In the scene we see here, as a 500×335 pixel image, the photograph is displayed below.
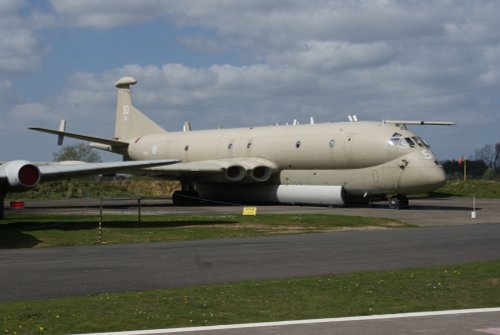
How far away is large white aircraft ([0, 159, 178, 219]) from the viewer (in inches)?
753

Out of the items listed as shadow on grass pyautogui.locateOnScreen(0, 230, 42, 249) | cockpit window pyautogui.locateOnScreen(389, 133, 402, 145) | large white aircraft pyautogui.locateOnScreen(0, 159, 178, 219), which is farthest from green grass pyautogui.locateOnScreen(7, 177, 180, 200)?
shadow on grass pyautogui.locateOnScreen(0, 230, 42, 249)

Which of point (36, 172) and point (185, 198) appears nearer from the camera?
point (36, 172)

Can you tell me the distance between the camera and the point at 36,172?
1938 cm

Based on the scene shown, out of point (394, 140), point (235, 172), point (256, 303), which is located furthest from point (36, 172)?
point (235, 172)

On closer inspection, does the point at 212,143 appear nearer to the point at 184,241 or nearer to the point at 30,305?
the point at 184,241

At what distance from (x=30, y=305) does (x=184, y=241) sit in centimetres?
970

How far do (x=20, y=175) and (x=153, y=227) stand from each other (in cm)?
473

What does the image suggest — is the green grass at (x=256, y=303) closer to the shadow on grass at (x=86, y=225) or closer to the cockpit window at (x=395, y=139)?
the shadow on grass at (x=86, y=225)

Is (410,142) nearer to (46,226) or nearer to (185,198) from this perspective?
(185,198)

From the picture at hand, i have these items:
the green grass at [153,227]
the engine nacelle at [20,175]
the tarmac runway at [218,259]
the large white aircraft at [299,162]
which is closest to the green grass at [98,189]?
the large white aircraft at [299,162]

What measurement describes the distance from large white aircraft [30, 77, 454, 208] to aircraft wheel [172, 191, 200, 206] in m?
0.06

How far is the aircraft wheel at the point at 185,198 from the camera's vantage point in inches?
1585

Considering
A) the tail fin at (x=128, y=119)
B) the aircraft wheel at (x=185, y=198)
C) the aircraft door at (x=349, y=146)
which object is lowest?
the aircraft wheel at (x=185, y=198)

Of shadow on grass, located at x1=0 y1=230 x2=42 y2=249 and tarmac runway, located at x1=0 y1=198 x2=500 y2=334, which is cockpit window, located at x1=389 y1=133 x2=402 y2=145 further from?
shadow on grass, located at x1=0 y1=230 x2=42 y2=249
